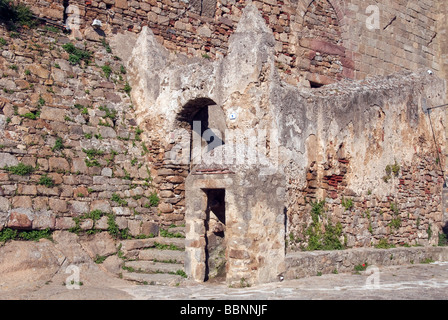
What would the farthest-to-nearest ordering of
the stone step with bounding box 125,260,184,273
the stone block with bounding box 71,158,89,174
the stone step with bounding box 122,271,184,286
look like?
the stone block with bounding box 71,158,89,174
the stone step with bounding box 125,260,184,273
the stone step with bounding box 122,271,184,286

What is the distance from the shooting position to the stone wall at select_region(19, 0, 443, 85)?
11.1 m

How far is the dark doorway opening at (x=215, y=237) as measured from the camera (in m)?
7.35

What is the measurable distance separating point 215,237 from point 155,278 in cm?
101

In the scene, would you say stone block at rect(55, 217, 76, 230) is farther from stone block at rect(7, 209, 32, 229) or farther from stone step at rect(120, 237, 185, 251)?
stone step at rect(120, 237, 185, 251)

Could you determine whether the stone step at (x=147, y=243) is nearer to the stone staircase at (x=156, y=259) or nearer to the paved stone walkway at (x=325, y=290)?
the stone staircase at (x=156, y=259)

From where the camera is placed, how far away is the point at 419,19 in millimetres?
17859

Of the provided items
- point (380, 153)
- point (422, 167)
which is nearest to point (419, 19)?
point (422, 167)

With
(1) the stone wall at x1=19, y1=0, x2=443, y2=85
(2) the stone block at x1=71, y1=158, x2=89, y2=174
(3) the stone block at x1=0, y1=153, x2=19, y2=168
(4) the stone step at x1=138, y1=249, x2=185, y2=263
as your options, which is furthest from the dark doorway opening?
(1) the stone wall at x1=19, y1=0, x2=443, y2=85

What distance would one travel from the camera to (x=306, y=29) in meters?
14.8

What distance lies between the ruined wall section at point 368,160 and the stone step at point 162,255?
1.81m

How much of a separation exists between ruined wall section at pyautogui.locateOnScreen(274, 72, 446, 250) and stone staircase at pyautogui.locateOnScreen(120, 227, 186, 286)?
189 centimetres

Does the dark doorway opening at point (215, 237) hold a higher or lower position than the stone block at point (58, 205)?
lower

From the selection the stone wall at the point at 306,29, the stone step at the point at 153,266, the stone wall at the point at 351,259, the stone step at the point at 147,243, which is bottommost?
the stone step at the point at 153,266

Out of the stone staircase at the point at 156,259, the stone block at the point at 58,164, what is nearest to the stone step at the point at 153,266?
the stone staircase at the point at 156,259
